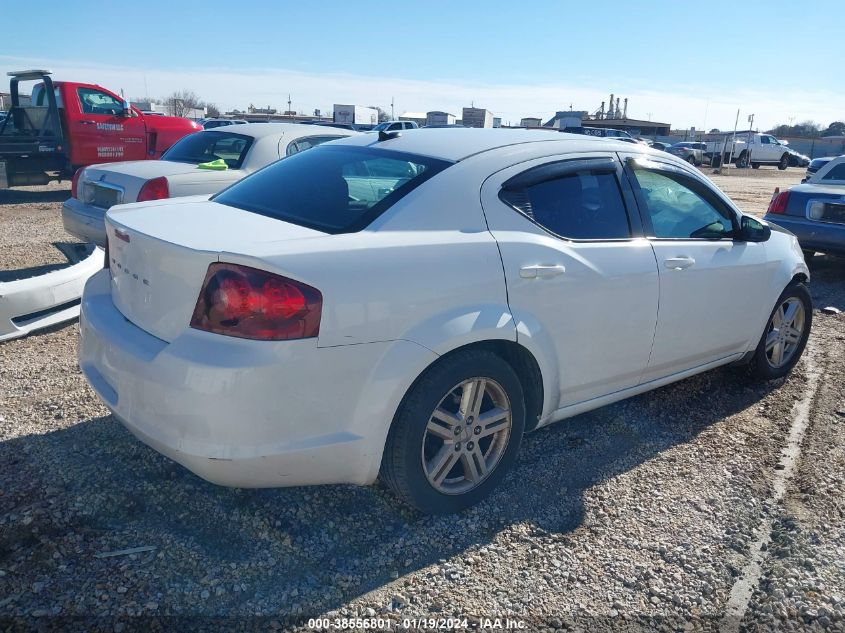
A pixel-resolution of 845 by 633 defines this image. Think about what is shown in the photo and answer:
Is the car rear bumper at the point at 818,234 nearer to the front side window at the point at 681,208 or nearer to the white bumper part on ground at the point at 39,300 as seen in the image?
the front side window at the point at 681,208

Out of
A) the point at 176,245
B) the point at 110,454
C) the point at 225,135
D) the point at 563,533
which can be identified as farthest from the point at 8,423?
the point at 225,135

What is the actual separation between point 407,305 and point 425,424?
50cm

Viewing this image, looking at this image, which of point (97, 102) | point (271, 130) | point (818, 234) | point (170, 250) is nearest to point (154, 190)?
point (271, 130)

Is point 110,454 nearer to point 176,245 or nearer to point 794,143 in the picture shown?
point 176,245

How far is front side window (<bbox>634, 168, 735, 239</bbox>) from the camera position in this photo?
3.82 m

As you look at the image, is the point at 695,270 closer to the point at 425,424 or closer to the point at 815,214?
the point at 425,424

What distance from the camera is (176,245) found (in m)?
2.64

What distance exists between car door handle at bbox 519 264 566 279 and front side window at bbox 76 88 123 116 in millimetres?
12784

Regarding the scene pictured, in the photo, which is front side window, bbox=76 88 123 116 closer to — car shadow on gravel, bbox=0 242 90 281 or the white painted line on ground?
car shadow on gravel, bbox=0 242 90 281

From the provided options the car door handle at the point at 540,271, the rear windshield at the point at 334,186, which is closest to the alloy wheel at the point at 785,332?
the car door handle at the point at 540,271

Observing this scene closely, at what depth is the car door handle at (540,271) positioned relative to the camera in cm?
306

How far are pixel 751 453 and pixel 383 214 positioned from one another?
2492 mm

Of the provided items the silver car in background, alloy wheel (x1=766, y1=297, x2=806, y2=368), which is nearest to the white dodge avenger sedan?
alloy wheel (x1=766, y1=297, x2=806, y2=368)

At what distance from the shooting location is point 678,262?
3.74 metres
